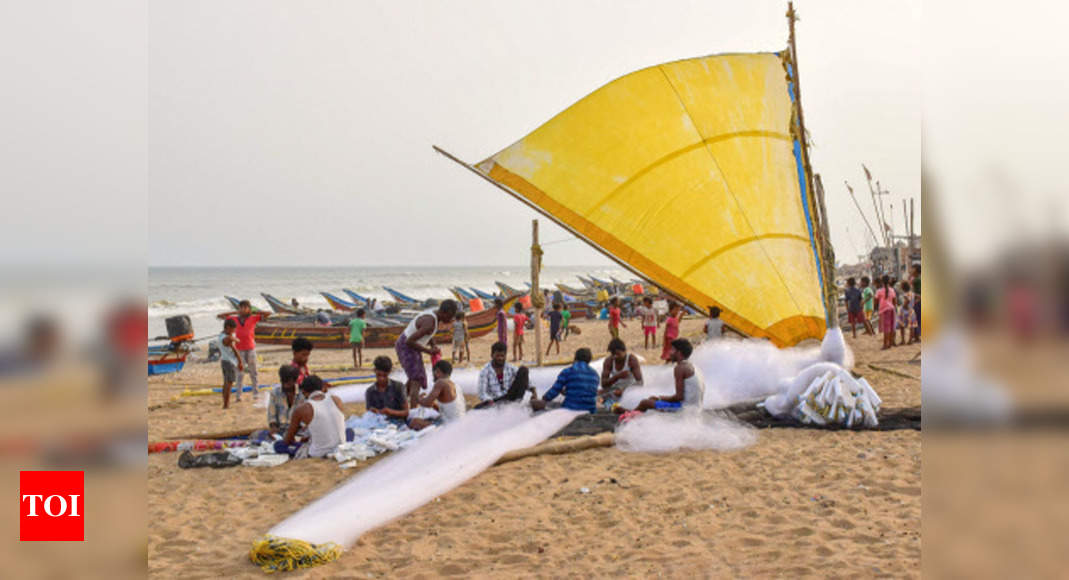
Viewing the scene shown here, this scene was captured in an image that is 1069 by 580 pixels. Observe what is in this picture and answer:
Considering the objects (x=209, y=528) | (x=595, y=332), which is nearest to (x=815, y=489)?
(x=209, y=528)

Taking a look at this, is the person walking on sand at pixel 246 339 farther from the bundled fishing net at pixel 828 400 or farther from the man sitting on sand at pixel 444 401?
the bundled fishing net at pixel 828 400

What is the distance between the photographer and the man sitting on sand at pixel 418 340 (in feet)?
24.8

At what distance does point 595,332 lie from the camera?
2294 cm

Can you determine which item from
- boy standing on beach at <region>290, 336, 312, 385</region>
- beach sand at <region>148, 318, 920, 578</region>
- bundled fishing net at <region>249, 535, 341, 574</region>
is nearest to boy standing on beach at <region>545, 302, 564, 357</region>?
boy standing on beach at <region>290, 336, 312, 385</region>

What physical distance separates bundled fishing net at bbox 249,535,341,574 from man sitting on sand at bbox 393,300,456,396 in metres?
3.66

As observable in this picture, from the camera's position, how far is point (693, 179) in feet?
33.0

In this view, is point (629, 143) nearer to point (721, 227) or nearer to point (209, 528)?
point (721, 227)

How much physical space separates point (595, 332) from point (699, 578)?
19430mm

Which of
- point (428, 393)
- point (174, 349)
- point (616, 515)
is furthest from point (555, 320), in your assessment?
point (616, 515)

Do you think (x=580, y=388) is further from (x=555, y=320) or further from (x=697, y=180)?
(x=555, y=320)

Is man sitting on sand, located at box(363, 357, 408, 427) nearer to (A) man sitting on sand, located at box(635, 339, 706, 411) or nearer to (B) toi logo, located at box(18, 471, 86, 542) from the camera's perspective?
(A) man sitting on sand, located at box(635, 339, 706, 411)

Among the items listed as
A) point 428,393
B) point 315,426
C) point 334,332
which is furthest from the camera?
point 334,332

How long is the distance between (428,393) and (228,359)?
10.3 feet

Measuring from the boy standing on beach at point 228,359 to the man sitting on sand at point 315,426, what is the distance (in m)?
3.05
